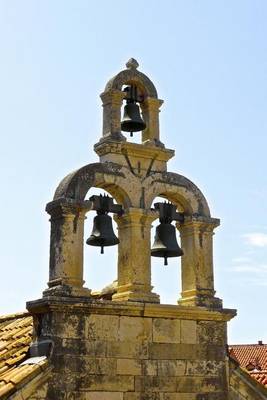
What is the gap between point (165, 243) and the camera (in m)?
9.11

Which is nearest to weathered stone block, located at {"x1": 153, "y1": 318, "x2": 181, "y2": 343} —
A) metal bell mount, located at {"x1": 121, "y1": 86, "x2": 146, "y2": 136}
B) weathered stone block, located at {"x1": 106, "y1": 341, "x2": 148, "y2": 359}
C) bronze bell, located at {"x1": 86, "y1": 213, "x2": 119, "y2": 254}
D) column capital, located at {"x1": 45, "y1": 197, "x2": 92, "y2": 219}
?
weathered stone block, located at {"x1": 106, "y1": 341, "x2": 148, "y2": 359}

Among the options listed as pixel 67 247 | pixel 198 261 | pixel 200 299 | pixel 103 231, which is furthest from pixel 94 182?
pixel 200 299

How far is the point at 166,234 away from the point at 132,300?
116 cm

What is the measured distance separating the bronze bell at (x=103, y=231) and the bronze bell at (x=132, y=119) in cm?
135

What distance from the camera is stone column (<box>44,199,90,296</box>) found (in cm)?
808

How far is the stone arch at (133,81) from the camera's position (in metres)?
9.19

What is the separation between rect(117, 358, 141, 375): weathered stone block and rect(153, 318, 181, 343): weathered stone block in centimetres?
38

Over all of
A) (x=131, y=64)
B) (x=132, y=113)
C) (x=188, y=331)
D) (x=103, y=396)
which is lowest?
(x=103, y=396)

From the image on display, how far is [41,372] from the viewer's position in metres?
7.54

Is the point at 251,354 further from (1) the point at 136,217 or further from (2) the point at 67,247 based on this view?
(2) the point at 67,247

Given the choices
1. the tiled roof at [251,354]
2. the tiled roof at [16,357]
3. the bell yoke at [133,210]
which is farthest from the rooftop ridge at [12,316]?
the tiled roof at [251,354]

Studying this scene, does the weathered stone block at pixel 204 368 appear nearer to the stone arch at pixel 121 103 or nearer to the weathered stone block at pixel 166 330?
the weathered stone block at pixel 166 330

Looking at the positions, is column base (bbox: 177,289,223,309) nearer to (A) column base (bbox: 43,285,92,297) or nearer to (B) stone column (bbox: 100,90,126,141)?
(A) column base (bbox: 43,285,92,297)

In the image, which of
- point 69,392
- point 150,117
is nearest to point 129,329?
point 69,392
